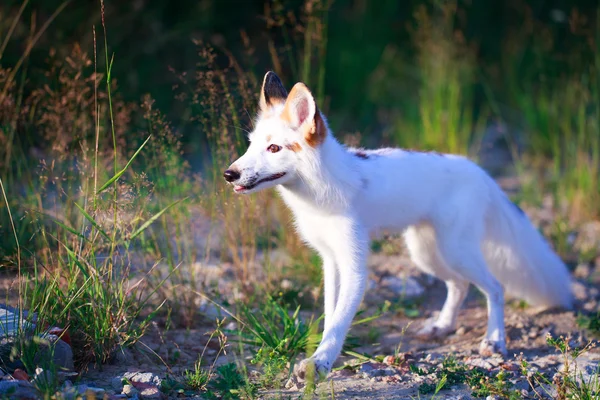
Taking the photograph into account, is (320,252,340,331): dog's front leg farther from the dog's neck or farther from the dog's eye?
the dog's eye

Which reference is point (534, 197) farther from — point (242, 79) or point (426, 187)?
point (242, 79)

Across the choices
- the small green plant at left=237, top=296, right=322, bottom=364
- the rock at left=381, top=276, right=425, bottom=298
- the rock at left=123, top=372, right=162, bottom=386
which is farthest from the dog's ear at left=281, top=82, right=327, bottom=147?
the rock at left=381, top=276, right=425, bottom=298

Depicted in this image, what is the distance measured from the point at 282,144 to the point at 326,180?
1.03 feet

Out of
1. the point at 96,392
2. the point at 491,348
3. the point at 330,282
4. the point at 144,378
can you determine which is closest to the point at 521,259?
the point at 491,348

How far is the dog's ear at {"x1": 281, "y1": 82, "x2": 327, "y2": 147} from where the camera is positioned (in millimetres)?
3469

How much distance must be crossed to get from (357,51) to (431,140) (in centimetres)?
349

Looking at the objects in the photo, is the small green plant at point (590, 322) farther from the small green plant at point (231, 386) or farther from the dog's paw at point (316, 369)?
the small green plant at point (231, 386)

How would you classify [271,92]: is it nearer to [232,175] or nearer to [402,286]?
[232,175]

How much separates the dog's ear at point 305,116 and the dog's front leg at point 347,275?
0.52 m

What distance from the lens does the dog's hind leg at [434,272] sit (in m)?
4.38

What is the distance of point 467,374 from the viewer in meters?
3.65

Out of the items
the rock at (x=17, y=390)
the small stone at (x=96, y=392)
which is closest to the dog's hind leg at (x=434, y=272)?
the small stone at (x=96, y=392)

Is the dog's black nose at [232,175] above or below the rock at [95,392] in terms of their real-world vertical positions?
above

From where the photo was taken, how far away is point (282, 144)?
3553 mm
